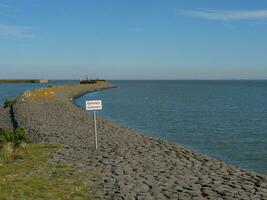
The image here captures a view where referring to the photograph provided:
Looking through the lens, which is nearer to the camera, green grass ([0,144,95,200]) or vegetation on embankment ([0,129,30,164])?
green grass ([0,144,95,200])

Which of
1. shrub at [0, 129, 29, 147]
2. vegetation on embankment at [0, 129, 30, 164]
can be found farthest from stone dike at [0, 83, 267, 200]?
vegetation on embankment at [0, 129, 30, 164]

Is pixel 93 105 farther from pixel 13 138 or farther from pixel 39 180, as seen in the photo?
pixel 39 180

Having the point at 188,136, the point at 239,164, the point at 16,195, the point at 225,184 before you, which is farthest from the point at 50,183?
the point at 188,136

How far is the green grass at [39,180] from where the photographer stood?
10703 mm

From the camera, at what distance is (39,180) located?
1207cm

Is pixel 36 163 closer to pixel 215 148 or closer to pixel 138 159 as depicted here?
pixel 138 159

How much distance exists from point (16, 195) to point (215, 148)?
1767cm

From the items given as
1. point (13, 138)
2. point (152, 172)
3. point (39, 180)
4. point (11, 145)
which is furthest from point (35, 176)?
point (13, 138)

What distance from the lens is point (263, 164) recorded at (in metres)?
21.5

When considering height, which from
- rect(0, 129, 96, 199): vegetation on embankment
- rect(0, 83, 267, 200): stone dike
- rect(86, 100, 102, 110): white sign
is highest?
rect(86, 100, 102, 110): white sign

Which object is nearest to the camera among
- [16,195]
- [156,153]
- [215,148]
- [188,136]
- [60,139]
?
[16,195]

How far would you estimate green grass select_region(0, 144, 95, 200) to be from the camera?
10.7 meters

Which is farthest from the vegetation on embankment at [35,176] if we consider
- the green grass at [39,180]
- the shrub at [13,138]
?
the shrub at [13,138]

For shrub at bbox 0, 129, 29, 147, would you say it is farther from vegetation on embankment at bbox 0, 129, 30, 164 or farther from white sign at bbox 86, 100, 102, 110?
white sign at bbox 86, 100, 102, 110
